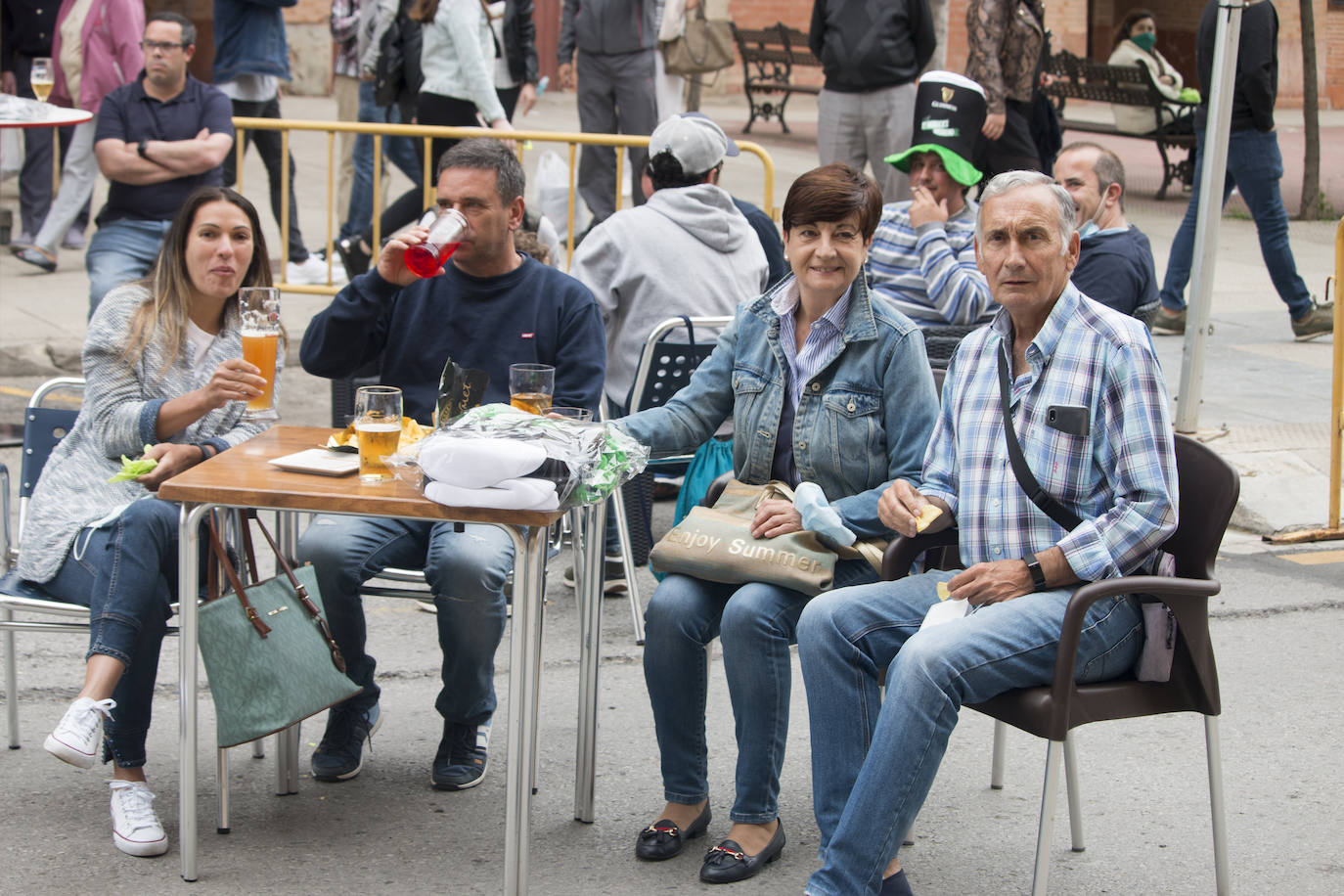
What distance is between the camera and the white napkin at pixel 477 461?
122 inches

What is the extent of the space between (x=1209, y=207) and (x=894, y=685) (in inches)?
166

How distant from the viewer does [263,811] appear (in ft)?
12.2

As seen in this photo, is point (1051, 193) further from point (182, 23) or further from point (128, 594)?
point (182, 23)

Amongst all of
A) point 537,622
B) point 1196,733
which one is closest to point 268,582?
point 537,622

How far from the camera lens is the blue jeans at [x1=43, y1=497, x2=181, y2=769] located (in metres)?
3.49

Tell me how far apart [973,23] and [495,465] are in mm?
5808

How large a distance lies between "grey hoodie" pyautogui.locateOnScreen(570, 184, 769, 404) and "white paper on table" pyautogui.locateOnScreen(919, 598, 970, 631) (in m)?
2.24

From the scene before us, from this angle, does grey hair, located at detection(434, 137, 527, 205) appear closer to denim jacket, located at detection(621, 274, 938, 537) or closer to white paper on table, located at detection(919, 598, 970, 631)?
denim jacket, located at detection(621, 274, 938, 537)

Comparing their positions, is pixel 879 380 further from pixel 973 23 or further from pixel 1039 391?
pixel 973 23

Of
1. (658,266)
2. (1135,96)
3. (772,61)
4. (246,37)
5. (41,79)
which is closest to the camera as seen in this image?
(658,266)

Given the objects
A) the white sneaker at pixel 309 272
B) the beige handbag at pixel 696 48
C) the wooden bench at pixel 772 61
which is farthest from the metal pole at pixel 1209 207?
the wooden bench at pixel 772 61

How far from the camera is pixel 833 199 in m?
3.59

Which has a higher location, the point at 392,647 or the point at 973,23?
the point at 973,23

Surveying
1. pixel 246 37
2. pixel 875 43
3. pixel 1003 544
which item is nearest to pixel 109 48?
pixel 246 37
